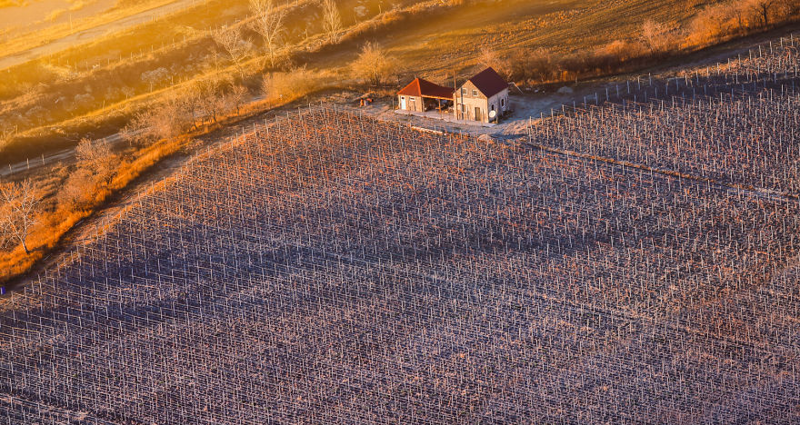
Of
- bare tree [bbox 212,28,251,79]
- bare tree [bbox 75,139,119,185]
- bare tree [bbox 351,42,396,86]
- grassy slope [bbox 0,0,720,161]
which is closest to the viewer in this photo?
bare tree [bbox 75,139,119,185]

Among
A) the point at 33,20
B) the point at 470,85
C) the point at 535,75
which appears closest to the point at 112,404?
the point at 470,85

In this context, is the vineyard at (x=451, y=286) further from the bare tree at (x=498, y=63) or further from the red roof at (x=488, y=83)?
the bare tree at (x=498, y=63)

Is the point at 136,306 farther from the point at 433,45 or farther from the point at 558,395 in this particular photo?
the point at 433,45

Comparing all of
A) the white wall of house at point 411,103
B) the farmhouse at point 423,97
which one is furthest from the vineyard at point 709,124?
the white wall of house at point 411,103

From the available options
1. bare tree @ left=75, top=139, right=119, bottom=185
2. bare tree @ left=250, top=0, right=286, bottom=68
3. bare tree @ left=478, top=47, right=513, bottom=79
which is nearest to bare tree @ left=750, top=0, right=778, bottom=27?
bare tree @ left=478, top=47, right=513, bottom=79

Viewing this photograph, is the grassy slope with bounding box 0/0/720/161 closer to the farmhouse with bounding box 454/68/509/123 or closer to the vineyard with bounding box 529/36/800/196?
the farmhouse with bounding box 454/68/509/123

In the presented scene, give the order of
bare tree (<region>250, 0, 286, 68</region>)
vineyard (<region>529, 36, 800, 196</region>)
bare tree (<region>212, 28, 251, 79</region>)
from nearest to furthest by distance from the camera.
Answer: vineyard (<region>529, 36, 800, 196</region>)
bare tree (<region>212, 28, 251, 79</region>)
bare tree (<region>250, 0, 286, 68</region>)
